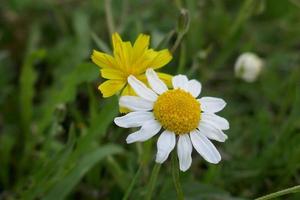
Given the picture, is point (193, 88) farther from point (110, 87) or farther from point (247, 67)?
point (247, 67)

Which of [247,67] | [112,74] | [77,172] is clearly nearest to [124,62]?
[112,74]

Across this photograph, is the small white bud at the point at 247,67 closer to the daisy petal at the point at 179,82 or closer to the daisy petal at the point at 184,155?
the daisy petal at the point at 179,82

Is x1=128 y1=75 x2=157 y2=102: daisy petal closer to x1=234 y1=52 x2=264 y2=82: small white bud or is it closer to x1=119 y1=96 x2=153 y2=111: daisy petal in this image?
x1=119 y1=96 x2=153 y2=111: daisy petal

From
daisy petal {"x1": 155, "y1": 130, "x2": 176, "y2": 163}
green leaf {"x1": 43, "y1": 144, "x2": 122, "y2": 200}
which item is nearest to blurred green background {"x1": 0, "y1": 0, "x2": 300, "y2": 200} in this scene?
green leaf {"x1": 43, "y1": 144, "x2": 122, "y2": 200}

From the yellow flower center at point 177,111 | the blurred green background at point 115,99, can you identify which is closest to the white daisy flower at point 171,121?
the yellow flower center at point 177,111

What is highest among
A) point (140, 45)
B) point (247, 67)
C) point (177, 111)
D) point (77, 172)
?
point (140, 45)

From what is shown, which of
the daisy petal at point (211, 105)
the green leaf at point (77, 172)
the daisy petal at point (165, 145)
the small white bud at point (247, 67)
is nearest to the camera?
the daisy petal at point (165, 145)

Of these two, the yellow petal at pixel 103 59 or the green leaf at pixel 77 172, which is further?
the green leaf at pixel 77 172
